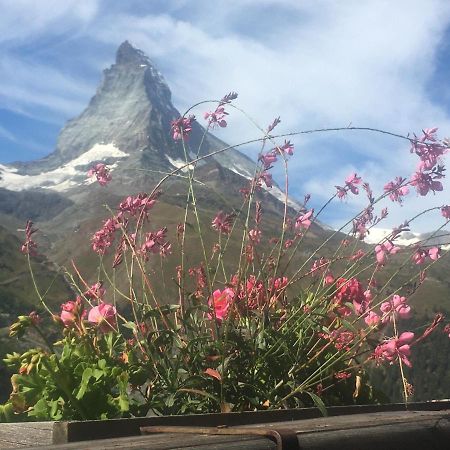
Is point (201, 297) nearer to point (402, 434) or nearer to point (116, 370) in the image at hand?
point (116, 370)

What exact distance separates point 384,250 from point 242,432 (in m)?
2.09

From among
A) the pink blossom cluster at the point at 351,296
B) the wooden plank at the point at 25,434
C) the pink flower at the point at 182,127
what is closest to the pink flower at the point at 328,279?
the pink blossom cluster at the point at 351,296

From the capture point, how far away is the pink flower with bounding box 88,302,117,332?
8.90 ft

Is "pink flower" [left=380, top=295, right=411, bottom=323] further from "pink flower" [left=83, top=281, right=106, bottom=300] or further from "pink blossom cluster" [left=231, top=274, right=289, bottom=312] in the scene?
"pink flower" [left=83, top=281, right=106, bottom=300]

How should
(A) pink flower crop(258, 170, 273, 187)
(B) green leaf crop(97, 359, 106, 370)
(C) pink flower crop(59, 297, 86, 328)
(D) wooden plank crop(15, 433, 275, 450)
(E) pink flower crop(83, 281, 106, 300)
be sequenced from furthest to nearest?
A: (A) pink flower crop(258, 170, 273, 187) → (E) pink flower crop(83, 281, 106, 300) → (C) pink flower crop(59, 297, 86, 328) → (B) green leaf crop(97, 359, 106, 370) → (D) wooden plank crop(15, 433, 275, 450)

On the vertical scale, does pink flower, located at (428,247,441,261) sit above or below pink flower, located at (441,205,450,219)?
below

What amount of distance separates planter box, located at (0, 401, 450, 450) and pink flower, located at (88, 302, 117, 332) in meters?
0.96

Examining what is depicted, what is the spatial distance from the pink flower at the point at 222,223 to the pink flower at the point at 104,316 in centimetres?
94

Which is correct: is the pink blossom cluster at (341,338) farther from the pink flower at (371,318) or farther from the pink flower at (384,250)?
the pink flower at (384,250)

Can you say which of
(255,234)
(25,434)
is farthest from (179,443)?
(255,234)

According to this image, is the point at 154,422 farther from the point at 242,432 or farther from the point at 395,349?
the point at 395,349

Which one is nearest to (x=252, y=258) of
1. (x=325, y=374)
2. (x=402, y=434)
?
(x=325, y=374)

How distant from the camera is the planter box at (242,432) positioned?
1373mm

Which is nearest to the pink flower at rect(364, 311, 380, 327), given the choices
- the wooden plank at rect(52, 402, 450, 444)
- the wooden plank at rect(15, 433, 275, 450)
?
the wooden plank at rect(52, 402, 450, 444)
